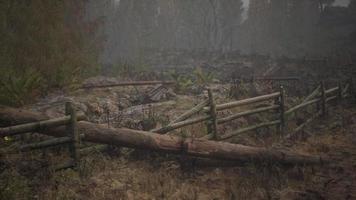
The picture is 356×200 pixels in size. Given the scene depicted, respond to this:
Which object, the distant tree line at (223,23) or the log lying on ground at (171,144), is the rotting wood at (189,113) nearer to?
the log lying on ground at (171,144)

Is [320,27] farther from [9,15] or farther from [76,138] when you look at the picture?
[76,138]

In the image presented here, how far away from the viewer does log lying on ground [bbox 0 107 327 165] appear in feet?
18.0

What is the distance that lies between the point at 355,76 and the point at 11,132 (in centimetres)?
2138

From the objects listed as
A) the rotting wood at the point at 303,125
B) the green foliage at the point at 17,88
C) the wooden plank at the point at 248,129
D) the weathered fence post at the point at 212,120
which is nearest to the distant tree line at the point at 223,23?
the rotting wood at the point at 303,125

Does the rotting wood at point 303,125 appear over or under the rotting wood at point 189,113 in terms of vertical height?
under

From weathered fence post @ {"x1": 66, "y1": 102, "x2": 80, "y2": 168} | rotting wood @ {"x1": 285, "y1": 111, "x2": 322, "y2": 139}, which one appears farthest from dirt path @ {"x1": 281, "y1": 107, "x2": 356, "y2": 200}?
weathered fence post @ {"x1": 66, "y1": 102, "x2": 80, "y2": 168}

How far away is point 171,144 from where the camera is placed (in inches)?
239

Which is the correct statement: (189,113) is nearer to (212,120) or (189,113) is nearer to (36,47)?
(212,120)

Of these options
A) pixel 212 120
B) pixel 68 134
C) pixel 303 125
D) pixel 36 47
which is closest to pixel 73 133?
pixel 68 134

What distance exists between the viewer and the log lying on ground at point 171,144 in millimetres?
5480

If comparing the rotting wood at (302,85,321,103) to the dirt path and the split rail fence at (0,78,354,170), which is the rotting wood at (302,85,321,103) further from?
the dirt path

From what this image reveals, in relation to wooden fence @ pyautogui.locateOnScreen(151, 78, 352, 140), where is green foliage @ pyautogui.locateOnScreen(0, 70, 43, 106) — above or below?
above

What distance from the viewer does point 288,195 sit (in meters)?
5.86

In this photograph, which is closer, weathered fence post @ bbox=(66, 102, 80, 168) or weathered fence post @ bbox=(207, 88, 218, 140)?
weathered fence post @ bbox=(66, 102, 80, 168)
